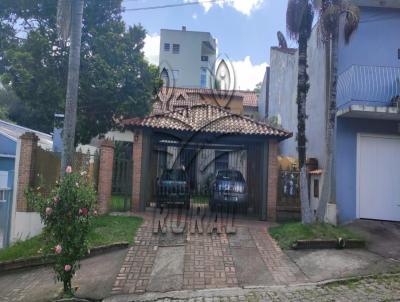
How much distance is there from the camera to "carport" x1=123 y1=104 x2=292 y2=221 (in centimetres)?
1297

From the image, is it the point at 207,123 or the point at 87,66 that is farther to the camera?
the point at 87,66

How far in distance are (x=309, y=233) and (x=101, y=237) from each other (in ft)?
16.9

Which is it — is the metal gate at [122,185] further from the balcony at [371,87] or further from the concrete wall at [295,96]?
the balcony at [371,87]

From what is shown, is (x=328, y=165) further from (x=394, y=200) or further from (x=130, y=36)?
(x=130, y=36)

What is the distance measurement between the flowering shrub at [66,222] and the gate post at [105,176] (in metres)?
5.45

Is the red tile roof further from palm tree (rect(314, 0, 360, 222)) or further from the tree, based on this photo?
palm tree (rect(314, 0, 360, 222))

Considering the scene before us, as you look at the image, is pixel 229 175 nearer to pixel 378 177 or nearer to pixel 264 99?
pixel 378 177

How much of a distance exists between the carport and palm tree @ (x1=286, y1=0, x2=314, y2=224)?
9.24ft

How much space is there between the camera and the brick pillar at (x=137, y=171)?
12.9 meters

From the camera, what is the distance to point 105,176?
38.8ft

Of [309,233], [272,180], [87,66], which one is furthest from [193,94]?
[309,233]

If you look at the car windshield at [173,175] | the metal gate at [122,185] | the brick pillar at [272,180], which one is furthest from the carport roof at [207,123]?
the car windshield at [173,175]

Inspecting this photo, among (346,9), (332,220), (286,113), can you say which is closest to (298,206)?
(332,220)

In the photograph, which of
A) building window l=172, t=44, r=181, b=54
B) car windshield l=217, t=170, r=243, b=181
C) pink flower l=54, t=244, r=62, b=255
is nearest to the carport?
car windshield l=217, t=170, r=243, b=181
